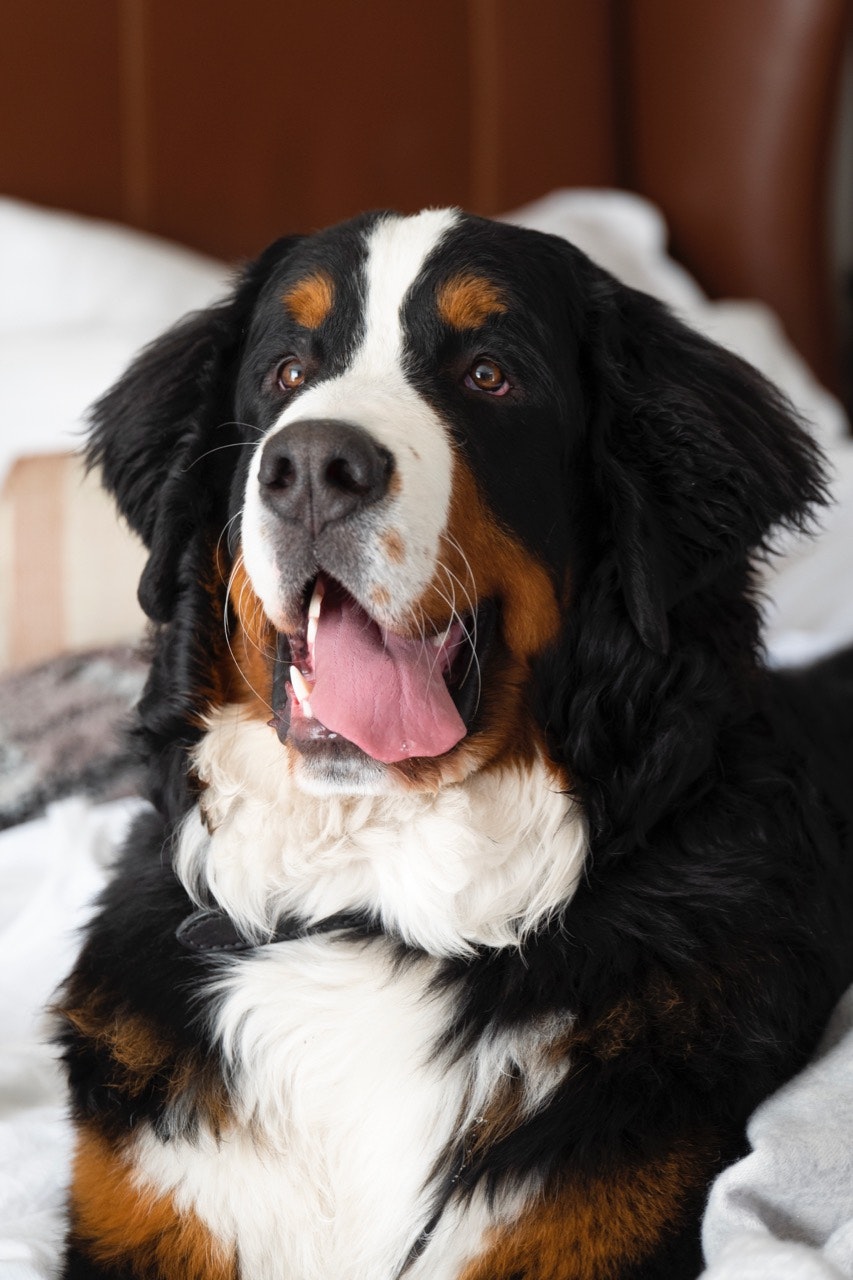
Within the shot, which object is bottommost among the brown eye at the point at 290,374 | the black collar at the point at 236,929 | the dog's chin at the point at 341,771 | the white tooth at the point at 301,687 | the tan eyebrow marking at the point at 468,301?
the black collar at the point at 236,929

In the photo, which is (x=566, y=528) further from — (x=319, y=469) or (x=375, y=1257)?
(x=375, y=1257)

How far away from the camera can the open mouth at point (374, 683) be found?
1503 millimetres

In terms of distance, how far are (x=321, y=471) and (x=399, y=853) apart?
1.56 ft

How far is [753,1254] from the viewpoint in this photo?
1.12 meters

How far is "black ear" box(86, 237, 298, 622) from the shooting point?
5.65ft

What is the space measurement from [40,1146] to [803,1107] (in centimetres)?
92

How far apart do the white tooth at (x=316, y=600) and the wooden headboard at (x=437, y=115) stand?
229cm

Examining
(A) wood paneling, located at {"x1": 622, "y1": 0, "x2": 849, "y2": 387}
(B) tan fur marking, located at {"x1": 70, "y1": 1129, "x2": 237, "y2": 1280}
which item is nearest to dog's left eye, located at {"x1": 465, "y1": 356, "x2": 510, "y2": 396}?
(B) tan fur marking, located at {"x1": 70, "y1": 1129, "x2": 237, "y2": 1280}

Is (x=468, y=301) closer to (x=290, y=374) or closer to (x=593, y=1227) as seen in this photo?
(x=290, y=374)

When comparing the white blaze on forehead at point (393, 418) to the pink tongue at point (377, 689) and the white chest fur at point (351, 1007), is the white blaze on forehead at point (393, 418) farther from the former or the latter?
the white chest fur at point (351, 1007)

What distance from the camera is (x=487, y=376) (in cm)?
161

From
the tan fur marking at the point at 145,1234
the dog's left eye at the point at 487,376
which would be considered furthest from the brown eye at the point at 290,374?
the tan fur marking at the point at 145,1234

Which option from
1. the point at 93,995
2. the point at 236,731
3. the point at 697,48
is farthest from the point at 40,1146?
the point at 697,48

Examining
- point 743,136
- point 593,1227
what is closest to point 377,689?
point 593,1227
